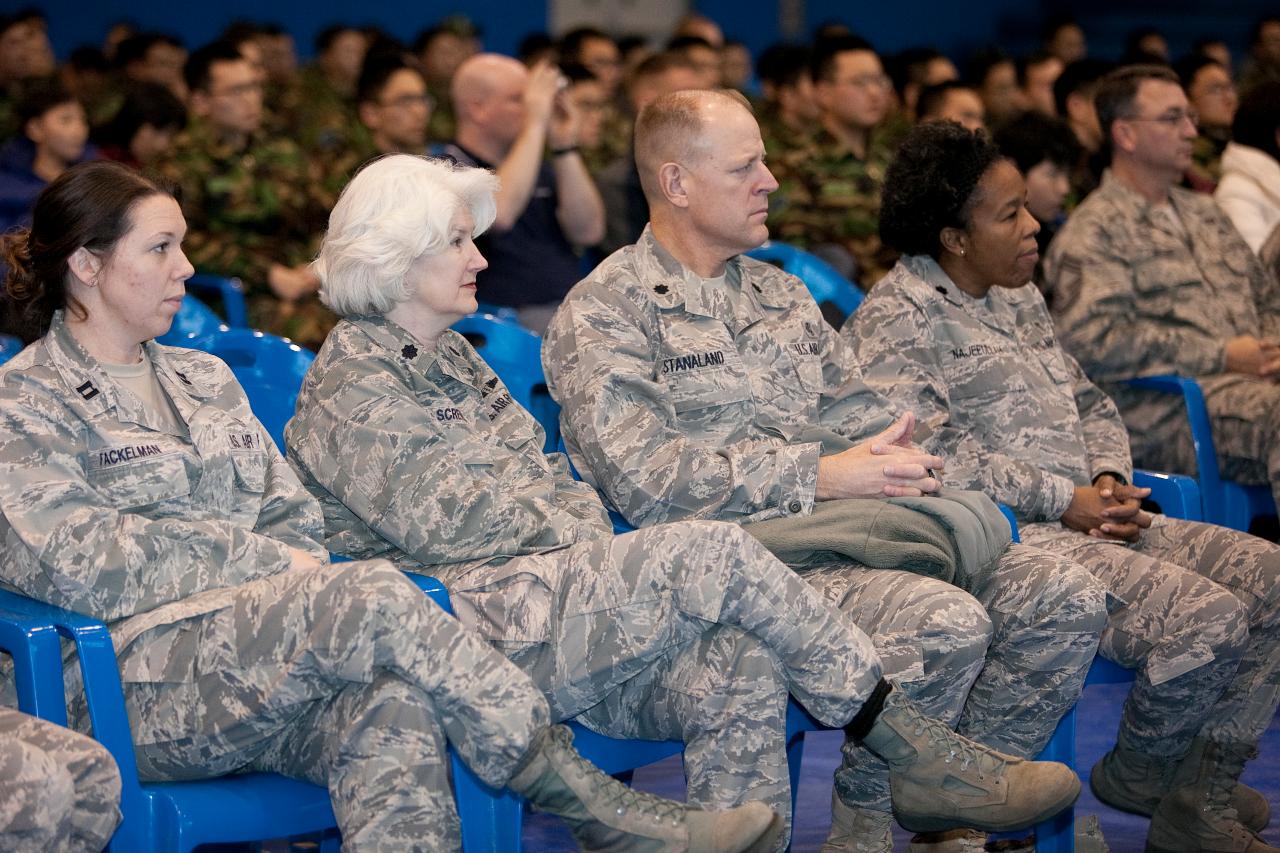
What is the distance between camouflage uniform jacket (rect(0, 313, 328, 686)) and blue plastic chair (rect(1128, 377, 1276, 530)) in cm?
215

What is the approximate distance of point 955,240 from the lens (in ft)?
10.6

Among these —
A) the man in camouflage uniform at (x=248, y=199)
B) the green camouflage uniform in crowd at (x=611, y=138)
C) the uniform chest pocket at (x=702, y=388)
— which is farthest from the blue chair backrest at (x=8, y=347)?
the green camouflage uniform in crowd at (x=611, y=138)

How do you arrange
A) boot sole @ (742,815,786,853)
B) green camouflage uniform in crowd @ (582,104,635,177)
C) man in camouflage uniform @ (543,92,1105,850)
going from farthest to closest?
green camouflage uniform in crowd @ (582,104,635,177), man in camouflage uniform @ (543,92,1105,850), boot sole @ (742,815,786,853)

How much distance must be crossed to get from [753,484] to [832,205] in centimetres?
286

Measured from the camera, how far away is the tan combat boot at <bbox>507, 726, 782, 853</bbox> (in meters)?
2.16

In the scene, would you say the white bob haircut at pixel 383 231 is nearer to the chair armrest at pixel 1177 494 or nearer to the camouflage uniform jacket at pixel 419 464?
the camouflage uniform jacket at pixel 419 464

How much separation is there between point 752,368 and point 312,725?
1.05m

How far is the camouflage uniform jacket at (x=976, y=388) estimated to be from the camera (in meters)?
3.10

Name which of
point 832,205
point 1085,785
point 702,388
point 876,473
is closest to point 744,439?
point 702,388

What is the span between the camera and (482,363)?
2754mm


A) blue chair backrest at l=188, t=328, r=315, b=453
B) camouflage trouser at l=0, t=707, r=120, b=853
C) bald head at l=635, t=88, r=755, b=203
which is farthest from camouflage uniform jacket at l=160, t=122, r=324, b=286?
camouflage trouser at l=0, t=707, r=120, b=853

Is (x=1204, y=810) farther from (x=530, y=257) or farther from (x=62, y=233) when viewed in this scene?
(x=530, y=257)

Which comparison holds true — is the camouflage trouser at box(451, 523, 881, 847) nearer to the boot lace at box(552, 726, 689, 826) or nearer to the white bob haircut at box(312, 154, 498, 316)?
the boot lace at box(552, 726, 689, 826)

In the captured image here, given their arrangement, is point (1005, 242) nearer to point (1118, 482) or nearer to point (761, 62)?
point (1118, 482)
